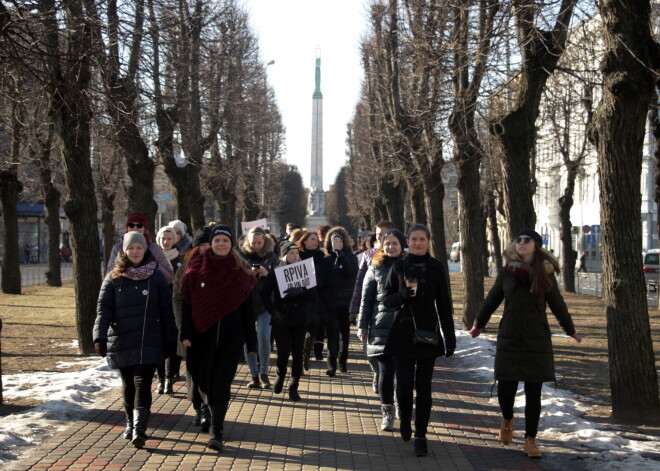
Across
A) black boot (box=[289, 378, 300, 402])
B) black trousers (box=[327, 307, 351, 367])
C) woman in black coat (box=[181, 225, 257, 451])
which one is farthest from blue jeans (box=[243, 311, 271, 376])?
woman in black coat (box=[181, 225, 257, 451])

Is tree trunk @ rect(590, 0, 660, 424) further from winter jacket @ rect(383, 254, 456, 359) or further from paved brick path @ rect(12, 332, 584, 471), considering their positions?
winter jacket @ rect(383, 254, 456, 359)

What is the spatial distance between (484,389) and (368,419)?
2.62 m

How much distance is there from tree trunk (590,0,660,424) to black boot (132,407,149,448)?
4.48 metres

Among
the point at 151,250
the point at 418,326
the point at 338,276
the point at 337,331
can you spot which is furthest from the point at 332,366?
the point at 418,326

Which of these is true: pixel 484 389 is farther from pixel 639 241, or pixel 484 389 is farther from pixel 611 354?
pixel 639 241

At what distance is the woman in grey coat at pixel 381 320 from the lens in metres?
7.95

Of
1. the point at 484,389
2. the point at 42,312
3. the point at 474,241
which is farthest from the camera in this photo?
the point at 42,312

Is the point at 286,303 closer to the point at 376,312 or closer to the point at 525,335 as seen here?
the point at 376,312

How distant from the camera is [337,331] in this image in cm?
1222

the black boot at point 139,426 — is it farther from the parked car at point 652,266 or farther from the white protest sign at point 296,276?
the parked car at point 652,266

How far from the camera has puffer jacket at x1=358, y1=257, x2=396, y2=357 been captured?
799cm

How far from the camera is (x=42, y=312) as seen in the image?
70.1 ft

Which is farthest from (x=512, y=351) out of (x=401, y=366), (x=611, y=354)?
(x=611, y=354)

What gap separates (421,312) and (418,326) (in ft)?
0.40
